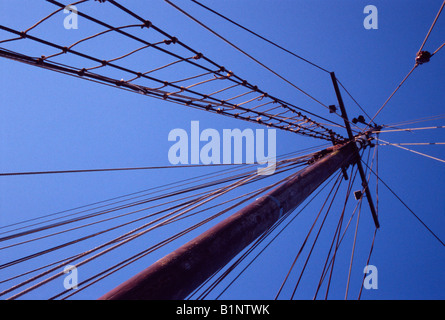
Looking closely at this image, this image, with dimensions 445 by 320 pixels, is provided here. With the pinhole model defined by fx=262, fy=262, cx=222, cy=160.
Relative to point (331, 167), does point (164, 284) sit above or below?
below

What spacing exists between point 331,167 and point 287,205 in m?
1.98

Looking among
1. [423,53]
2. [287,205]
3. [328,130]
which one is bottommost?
[287,205]

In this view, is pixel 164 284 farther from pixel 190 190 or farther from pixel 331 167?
pixel 331 167

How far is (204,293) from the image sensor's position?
3.09 metres

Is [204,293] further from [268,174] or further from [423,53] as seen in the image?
[423,53]
